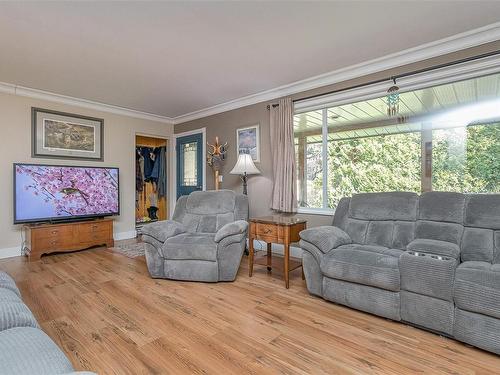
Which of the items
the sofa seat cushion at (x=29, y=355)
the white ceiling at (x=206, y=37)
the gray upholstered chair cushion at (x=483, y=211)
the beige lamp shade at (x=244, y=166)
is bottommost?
the sofa seat cushion at (x=29, y=355)

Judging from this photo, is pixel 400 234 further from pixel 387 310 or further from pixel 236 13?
pixel 236 13

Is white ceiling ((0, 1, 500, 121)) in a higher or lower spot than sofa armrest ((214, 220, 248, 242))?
higher

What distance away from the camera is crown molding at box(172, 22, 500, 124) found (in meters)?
2.52

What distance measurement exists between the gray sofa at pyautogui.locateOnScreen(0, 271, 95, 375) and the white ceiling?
7.04ft

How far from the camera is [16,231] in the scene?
4.02 meters

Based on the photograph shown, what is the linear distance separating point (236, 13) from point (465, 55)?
7.27 feet

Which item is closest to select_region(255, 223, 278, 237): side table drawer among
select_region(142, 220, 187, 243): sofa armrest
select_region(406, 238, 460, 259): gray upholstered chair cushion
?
select_region(142, 220, 187, 243): sofa armrest

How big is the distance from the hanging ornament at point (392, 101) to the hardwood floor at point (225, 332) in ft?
7.26

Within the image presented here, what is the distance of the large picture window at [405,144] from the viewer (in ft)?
8.75

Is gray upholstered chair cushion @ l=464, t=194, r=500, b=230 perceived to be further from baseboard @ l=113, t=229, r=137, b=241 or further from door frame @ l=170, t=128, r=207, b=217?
baseboard @ l=113, t=229, r=137, b=241

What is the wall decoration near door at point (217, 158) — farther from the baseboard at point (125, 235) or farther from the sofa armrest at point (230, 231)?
the sofa armrest at point (230, 231)

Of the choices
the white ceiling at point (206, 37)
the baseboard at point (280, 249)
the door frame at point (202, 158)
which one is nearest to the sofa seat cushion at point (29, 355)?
the white ceiling at point (206, 37)

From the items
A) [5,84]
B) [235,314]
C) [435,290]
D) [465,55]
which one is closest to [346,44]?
[465,55]

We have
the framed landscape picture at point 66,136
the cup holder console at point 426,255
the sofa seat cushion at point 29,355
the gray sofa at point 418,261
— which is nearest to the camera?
the sofa seat cushion at point 29,355
